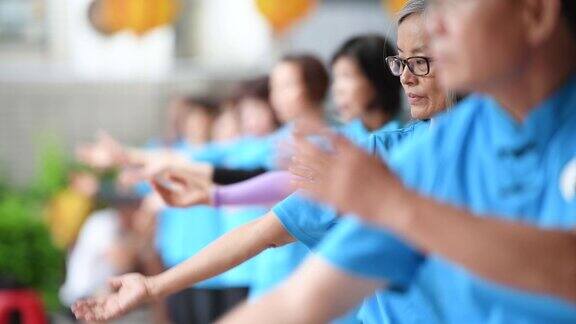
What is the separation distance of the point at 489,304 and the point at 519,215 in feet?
0.38

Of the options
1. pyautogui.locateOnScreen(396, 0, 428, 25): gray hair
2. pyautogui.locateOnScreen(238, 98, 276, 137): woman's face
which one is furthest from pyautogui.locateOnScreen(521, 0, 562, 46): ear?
pyautogui.locateOnScreen(238, 98, 276, 137): woman's face

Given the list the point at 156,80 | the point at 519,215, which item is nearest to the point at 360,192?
the point at 519,215

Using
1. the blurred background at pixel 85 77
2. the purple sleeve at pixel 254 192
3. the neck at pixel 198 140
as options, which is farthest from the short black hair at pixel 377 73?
the blurred background at pixel 85 77

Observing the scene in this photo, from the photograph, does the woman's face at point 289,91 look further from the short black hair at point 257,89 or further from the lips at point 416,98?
the lips at point 416,98

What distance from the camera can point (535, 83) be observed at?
1.67 meters

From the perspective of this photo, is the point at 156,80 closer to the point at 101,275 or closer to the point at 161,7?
the point at 101,275

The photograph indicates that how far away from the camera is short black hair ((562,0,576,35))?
1674mm

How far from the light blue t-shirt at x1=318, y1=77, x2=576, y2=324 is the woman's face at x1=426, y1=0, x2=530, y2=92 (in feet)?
0.26

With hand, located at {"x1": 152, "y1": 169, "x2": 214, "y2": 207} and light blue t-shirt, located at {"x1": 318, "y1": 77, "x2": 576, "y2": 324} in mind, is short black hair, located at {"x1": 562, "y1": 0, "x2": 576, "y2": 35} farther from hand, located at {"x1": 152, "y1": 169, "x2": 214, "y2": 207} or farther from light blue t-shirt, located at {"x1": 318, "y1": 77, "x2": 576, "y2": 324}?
hand, located at {"x1": 152, "y1": 169, "x2": 214, "y2": 207}

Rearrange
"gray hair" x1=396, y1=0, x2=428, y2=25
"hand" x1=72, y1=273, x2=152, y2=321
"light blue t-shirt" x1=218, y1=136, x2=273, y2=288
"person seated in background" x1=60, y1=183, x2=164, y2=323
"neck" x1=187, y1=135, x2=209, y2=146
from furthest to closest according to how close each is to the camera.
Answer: "person seated in background" x1=60, y1=183, x2=164, y2=323 → "neck" x1=187, y1=135, x2=209, y2=146 → "light blue t-shirt" x1=218, y1=136, x2=273, y2=288 → "gray hair" x1=396, y1=0, x2=428, y2=25 → "hand" x1=72, y1=273, x2=152, y2=321

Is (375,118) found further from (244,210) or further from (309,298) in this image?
(309,298)

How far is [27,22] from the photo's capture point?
1412 cm

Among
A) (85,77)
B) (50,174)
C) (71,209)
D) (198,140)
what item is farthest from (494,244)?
(85,77)

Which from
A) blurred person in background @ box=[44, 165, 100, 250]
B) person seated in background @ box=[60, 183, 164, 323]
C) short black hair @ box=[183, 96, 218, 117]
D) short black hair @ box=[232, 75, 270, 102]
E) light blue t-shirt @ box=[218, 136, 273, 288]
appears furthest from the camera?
blurred person in background @ box=[44, 165, 100, 250]
